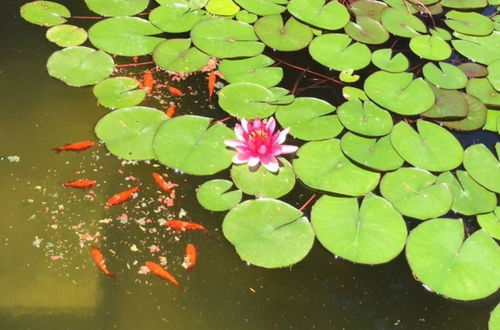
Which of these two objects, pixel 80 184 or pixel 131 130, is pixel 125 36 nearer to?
pixel 131 130

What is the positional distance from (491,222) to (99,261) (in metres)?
1.45

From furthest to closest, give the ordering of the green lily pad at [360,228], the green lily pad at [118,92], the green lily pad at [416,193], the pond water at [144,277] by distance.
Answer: the green lily pad at [118,92], the green lily pad at [416,193], the green lily pad at [360,228], the pond water at [144,277]

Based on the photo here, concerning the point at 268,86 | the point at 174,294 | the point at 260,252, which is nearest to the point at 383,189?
the point at 260,252

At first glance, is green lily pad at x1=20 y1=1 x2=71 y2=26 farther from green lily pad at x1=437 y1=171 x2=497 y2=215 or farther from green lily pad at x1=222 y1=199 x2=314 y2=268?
green lily pad at x1=437 y1=171 x2=497 y2=215

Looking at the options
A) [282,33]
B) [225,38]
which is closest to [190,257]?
[225,38]

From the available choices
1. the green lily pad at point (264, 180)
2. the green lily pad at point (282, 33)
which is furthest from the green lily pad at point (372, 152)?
the green lily pad at point (282, 33)

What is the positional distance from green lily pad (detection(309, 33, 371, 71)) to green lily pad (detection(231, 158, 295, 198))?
692 millimetres

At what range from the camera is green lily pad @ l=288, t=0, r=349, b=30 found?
277cm

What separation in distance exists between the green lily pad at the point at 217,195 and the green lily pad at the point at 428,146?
0.69 metres

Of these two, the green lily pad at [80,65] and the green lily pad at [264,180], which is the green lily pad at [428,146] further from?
the green lily pad at [80,65]

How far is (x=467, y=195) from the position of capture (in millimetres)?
2146

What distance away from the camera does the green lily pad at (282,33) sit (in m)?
2.67

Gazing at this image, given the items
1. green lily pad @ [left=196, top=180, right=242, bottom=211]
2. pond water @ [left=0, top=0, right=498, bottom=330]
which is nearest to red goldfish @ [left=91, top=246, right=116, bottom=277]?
pond water @ [left=0, top=0, right=498, bottom=330]

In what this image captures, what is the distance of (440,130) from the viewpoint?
7.64 ft
